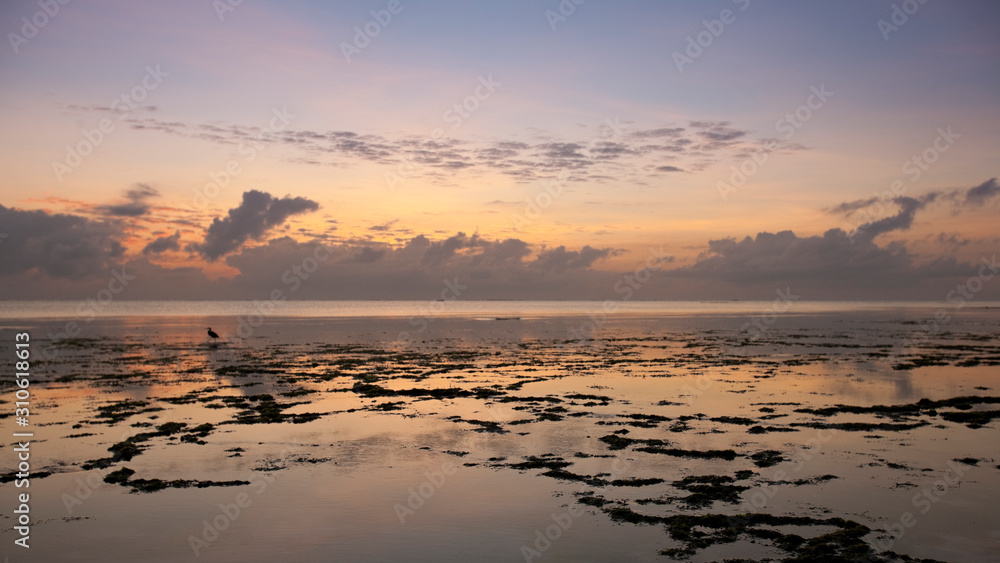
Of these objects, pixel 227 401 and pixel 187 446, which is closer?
pixel 187 446

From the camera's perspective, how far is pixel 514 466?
13.2 m

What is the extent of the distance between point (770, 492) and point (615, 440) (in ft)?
14.3

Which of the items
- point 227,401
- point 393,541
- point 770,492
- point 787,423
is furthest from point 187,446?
point 787,423

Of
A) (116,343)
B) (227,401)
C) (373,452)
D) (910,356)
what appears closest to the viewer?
(373,452)

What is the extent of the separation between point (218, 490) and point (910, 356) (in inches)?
1379

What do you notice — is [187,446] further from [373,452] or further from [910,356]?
[910,356]

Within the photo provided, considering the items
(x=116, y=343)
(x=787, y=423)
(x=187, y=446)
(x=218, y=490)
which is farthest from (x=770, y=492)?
(x=116, y=343)

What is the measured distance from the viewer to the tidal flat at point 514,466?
9281 mm

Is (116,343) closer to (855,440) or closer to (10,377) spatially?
(10,377)

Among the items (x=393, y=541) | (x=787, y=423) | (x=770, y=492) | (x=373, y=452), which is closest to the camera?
(x=393, y=541)

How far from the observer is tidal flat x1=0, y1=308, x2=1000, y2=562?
9.28 metres

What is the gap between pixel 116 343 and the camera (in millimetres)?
43906

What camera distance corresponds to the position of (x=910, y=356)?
111 feet

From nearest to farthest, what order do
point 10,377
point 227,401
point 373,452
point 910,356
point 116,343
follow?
1. point 373,452
2. point 227,401
3. point 10,377
4. point 910,356
5. point 116,343
